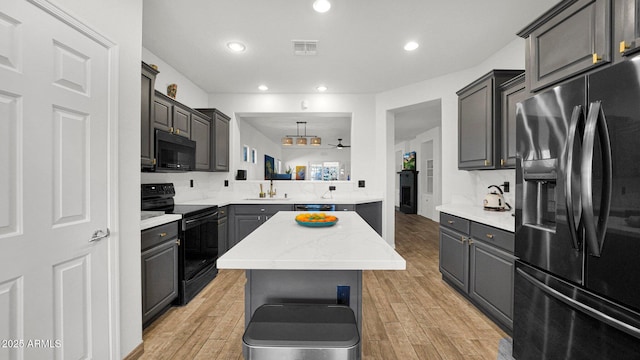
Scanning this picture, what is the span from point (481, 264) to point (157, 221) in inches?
110

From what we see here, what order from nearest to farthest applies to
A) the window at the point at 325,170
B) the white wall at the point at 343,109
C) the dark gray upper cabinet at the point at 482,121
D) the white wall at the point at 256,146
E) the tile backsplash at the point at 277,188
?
1. the dark gray upper cabinet at the point at 482,121
2. the tile backsplash at the point at 277,188
3. the white wall at the point at 343,109
4. the white wall at the point at 256,146
5. the window at the point at 325,170

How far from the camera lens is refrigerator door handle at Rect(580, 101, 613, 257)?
3.17 ft

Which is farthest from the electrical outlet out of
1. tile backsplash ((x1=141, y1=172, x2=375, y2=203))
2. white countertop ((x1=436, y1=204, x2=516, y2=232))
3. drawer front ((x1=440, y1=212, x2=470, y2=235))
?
tile backsplash ((x1=141, y1=172, x2=375, y2=203))

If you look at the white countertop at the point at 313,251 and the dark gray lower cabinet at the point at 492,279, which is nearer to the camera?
the white countertop at the point at 313,251

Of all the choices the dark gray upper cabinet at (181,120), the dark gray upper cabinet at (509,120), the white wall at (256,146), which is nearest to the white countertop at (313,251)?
the dark gray upper cabinet at (509,120)

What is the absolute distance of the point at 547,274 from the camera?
1.26m

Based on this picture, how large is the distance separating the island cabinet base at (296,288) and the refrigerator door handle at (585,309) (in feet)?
2.96

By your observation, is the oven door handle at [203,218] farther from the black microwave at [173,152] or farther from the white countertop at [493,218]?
the white countertop at [493,218]

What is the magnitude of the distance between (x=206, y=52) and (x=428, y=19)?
2.39m

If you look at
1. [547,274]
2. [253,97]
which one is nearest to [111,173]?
[547,274]

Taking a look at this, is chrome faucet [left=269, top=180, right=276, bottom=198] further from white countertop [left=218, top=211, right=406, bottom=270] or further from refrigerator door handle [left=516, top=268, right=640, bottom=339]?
refrigerator door handle [left=516, top=268, right=640, bottom=339]

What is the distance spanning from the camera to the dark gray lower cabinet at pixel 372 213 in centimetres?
389

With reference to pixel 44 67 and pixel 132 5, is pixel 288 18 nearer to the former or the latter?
pixel 132 5

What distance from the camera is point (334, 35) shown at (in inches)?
100
